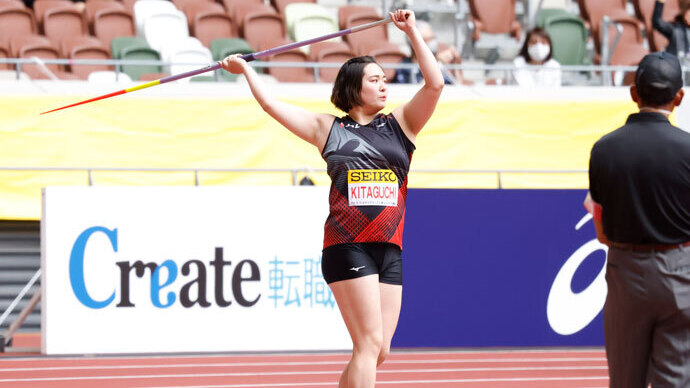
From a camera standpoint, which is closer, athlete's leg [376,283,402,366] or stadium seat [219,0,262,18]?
athlete's leg [376,283,402,366]

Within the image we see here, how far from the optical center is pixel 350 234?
447 centimetres

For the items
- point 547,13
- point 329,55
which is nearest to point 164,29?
point 329,55

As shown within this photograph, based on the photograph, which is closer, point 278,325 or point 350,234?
point 350,234

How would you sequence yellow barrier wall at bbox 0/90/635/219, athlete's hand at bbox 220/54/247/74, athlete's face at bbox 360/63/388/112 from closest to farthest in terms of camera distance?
1. athlete's face at bbox 360/63/388/112
2. athlete's hand at bbox 220/54/247/74
3. yellow barrier wall at bbox 0/90/635/219

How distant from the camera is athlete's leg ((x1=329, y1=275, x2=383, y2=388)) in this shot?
A: 4.40 meters

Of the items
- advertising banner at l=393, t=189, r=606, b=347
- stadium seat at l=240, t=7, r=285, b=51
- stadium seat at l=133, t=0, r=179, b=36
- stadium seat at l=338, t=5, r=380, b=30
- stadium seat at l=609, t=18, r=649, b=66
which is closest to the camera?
advertising banner at l=393, t=189, r=606, b=347

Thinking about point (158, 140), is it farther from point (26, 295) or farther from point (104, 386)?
point (104, 386)

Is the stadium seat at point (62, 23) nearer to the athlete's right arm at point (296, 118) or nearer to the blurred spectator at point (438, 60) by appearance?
the blurred spectator at point (438, 60)

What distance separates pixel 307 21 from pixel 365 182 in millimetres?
9545

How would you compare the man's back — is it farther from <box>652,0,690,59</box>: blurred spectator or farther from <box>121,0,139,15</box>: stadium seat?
<box>121,0,139,15</box>: stadium seat

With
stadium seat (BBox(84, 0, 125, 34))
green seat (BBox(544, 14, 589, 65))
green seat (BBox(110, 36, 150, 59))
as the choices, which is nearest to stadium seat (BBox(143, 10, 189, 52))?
green seat (BBox(110, 36, 150, 59))

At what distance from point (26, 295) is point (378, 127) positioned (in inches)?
269

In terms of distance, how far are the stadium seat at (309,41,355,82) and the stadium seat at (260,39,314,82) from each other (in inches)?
5.8

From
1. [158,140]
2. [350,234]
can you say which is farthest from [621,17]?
[350,234]
